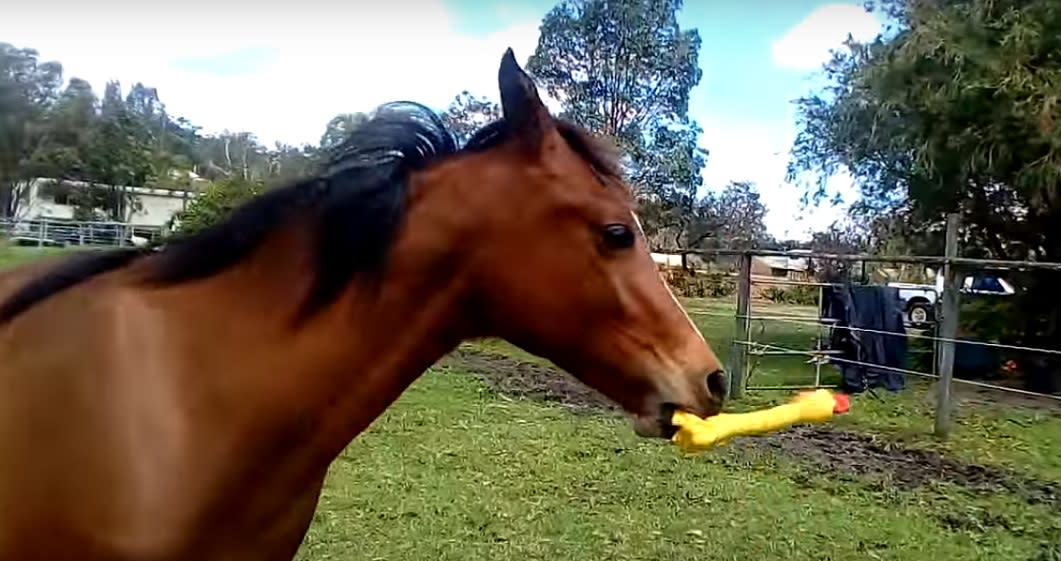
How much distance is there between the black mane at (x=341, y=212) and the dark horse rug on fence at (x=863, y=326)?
8924mm

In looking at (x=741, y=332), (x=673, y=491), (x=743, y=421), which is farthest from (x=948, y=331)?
(x=743, y=421)

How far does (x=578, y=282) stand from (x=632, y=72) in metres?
21.0

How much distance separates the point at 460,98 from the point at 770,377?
10.8 metres

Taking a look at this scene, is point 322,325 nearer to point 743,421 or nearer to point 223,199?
point 743,421

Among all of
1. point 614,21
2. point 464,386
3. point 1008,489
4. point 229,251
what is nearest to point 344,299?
point 229,251

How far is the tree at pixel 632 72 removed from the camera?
21.2 m

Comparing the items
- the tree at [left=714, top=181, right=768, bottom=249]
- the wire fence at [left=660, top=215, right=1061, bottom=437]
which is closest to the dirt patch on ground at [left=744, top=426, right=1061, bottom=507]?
the wire fence at [left=660, top=215, right=1061, bottom=437]

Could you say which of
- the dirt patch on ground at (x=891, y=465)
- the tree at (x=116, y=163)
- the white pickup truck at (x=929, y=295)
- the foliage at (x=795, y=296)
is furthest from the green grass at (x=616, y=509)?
the tree at (x=116, y=163)

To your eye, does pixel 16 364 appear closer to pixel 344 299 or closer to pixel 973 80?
pixel 344 299

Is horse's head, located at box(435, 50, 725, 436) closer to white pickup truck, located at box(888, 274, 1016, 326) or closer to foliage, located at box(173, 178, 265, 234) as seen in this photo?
foliage, located at box(173, 178, 265, 234)

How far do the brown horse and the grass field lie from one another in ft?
5.02

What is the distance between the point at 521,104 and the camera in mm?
1736

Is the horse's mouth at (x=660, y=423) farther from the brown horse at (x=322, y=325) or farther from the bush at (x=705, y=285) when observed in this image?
the bush at (x=705, y=285)

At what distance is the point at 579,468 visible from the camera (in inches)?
237
